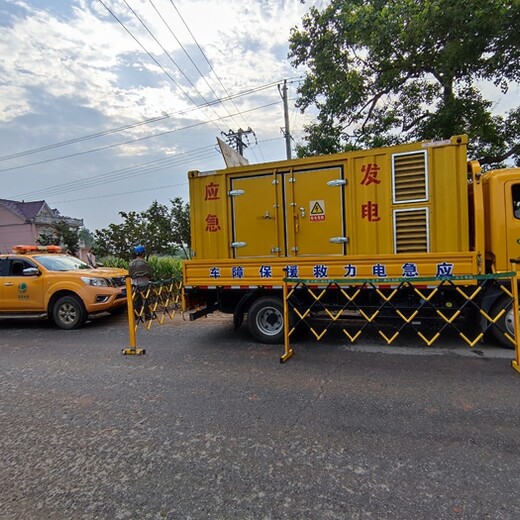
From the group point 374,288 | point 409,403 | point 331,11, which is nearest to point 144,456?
point 409,403

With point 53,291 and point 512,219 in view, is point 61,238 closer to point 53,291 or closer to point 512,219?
point 53,291

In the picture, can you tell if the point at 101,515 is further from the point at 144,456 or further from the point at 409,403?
the point at 409,403

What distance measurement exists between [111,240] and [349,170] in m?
A: 10.3

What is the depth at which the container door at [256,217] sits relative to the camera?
20.5 feet

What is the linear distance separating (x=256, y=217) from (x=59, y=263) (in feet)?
16.9

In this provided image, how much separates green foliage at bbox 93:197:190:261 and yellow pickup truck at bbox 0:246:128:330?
16.6 feet

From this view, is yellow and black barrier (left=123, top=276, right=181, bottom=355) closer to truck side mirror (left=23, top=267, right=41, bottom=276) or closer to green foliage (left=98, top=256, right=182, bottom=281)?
green foliage (left=98, top=256, right=182, bottom=281)

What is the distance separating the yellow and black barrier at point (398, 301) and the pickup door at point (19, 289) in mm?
5698

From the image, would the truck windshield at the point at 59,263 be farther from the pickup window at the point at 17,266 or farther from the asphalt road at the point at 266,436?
the asphalt road at the point at 266,436

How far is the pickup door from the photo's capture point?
8055 millimetres

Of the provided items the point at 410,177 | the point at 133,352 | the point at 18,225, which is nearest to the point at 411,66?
the point at 410,177

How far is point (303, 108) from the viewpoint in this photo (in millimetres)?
12711

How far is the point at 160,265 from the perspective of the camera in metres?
12.7

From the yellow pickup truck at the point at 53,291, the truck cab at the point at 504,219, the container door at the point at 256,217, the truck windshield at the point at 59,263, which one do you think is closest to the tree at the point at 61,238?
the truck windshield at the point at 59,263
